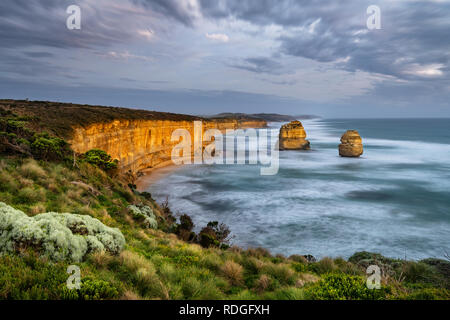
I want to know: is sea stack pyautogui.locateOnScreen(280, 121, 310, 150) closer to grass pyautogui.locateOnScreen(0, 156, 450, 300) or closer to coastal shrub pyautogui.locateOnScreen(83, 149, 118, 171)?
coastal shrub pyautogui.locateOnScreen(83, 149, 118, 171)

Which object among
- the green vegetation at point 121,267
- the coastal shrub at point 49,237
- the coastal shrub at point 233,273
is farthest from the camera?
the coastal shrub at point 233,273

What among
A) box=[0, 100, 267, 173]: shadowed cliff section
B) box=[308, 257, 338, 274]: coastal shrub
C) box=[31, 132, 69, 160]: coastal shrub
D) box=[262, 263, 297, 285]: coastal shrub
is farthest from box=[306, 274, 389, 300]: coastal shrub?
box=[0, 100, 267, 173]: shadowed cliff section

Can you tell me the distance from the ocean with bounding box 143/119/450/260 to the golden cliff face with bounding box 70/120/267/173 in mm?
3946

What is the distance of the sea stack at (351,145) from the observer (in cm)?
4892

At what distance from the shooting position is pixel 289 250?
15.9m

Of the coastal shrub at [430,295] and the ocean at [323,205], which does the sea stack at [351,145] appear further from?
the coastal shrub at [430,295]

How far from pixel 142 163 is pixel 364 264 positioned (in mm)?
32249

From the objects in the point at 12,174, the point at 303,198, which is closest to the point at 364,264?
the point at 12,174

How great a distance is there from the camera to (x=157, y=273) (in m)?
6.23

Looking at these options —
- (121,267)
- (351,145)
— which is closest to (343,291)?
(121,267)

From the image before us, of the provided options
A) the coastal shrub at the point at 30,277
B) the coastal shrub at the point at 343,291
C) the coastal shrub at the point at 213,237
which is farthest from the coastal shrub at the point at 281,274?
the coastal shrub at the point at 30,277

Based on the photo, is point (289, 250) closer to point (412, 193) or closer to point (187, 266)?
point (187, 266)

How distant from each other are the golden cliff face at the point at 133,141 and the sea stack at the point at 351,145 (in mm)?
31402

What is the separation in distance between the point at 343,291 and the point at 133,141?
108 feet
